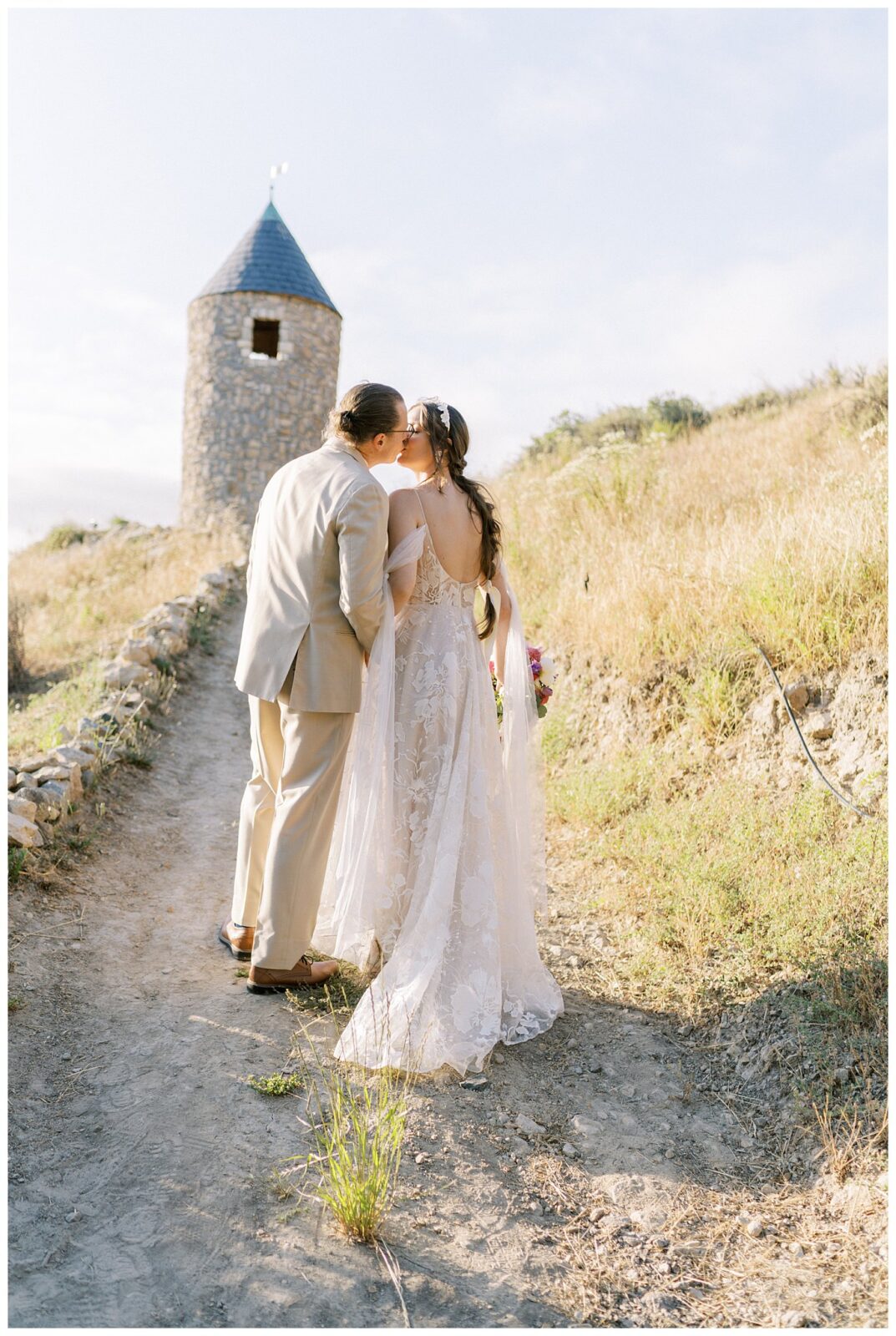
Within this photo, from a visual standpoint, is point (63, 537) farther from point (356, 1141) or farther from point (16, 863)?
point (356, 1141)

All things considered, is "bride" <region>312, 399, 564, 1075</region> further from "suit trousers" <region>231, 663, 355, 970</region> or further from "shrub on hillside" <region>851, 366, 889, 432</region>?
"shrub on hillside" <region>851, 366, 889, 432</region>

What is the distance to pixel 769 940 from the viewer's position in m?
3.93

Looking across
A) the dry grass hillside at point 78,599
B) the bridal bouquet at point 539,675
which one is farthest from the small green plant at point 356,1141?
the dry grass hillside at point 78,599

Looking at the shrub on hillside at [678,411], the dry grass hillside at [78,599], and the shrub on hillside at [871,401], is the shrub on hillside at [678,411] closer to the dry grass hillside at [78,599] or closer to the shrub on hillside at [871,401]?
the shrub on hillside at [871,401]

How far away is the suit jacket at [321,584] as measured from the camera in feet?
11.4

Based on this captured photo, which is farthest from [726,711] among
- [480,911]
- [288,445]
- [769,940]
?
[288,445]

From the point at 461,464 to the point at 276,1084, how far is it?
2459 millimetres

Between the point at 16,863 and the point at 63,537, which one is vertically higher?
the point at 63,537

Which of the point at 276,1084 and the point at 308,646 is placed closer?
the point at 276,1084

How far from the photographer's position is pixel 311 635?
11.8 ft

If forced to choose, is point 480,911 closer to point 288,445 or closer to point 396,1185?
point 396,1185

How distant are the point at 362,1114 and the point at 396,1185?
0.81ft

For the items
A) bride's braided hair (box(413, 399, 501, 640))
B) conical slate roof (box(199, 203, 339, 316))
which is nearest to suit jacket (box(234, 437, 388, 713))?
bride's braided hair (box(413, 399, 501, 640))

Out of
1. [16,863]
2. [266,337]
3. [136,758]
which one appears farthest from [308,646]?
[266,337]
